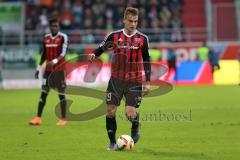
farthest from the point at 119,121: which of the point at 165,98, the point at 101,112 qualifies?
the point at 165,98

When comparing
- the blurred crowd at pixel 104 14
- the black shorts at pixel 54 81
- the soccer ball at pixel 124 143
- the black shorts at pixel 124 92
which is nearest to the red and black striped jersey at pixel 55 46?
the black shorts at pixel 54 81

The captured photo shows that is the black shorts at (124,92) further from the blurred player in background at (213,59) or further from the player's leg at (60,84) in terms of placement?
the blurred player in background at (213,59)

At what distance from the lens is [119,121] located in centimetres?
1622

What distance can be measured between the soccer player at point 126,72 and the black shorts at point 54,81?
488 cm

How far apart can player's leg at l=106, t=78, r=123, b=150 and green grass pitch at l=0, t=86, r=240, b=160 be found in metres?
0.31

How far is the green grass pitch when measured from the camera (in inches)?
416

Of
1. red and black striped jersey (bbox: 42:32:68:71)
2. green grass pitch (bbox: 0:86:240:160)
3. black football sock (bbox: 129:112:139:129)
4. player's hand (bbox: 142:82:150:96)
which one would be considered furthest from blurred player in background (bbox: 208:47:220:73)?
player's hand (bbox: 142:82:150:96)

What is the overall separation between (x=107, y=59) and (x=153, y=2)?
16.9 ft

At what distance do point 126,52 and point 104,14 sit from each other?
25762mm

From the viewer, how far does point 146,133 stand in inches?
539


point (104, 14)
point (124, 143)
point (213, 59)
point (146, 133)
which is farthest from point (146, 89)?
point (104, 14)

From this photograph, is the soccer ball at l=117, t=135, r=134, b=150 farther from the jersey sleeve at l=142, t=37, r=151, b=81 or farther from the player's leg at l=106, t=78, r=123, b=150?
the jersey sleeve at l=142, t=37, r=151, b=81

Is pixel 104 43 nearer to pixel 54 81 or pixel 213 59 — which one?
pixel 54 81

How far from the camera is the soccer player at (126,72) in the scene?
11.0m
